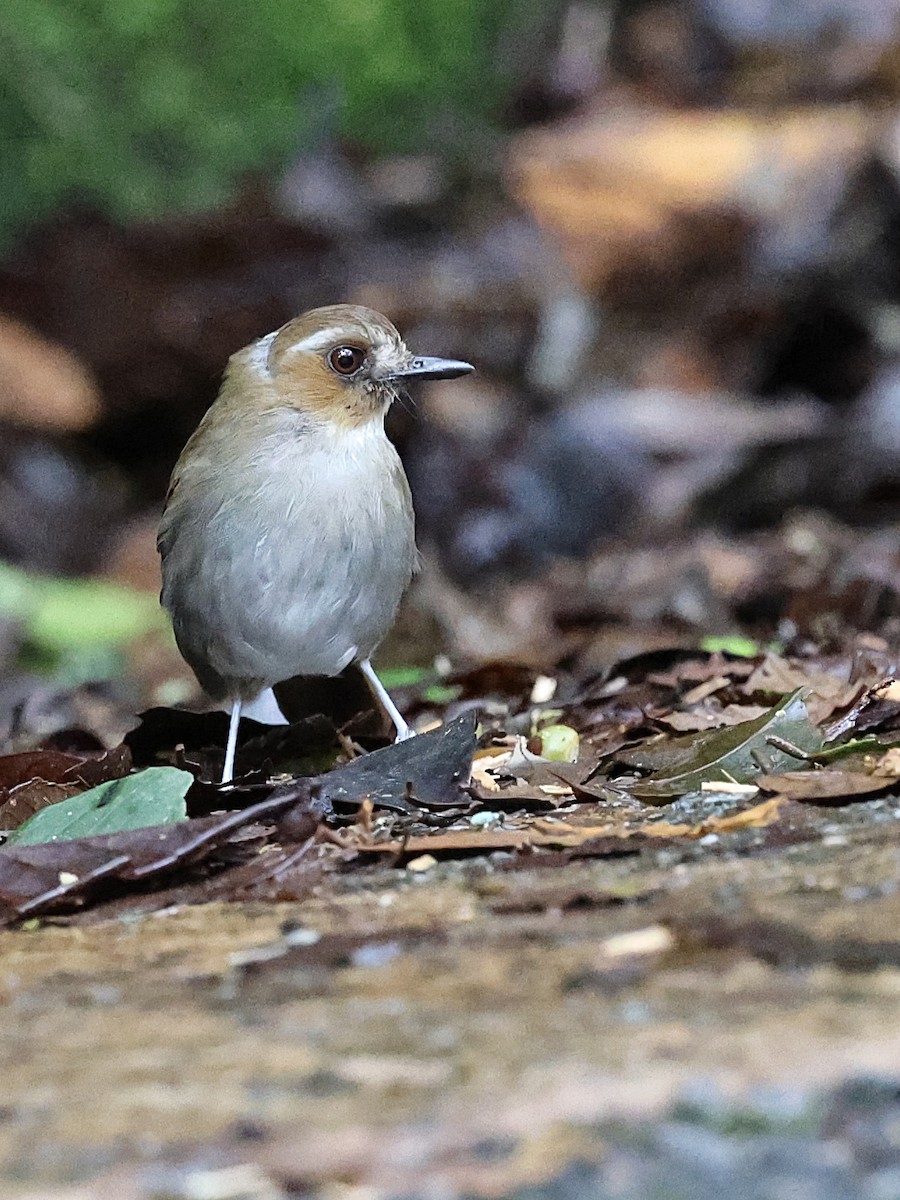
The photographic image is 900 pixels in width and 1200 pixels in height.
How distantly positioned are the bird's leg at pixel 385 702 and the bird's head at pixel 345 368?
32.7 inches

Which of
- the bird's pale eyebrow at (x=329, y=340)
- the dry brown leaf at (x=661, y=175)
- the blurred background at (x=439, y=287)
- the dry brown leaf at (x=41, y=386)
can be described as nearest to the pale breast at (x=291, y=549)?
the bird's pale eyebrow at (x=329, y=340)

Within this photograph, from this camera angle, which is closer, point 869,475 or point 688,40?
point 869,475

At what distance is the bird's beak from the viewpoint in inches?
214

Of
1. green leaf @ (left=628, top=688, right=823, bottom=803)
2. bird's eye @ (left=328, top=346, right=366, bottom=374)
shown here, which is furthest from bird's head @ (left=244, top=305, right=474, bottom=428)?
green leaf @ (left=628, top=688, right=823, bottom=803)

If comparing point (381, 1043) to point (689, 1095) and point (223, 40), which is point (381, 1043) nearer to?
point (689, 1095)

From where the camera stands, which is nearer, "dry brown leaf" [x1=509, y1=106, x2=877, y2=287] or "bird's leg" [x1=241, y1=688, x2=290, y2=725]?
"bird's leg" [x1=241, y1=688, x2=290, y2=725]

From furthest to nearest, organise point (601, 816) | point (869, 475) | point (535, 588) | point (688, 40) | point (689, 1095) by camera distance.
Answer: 1. point (688, 40)
2. point (869, 475)
3. point (535, 588)
4. point (601, 816)
5. point (689, 1095)

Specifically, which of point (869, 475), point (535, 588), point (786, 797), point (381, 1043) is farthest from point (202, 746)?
point (869, 475)

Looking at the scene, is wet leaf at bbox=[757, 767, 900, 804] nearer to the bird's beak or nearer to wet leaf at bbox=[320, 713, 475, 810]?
wet leaf at bbox=[320, 713, 475, 810]

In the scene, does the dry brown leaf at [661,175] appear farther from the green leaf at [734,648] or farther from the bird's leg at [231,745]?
the bird's leg at [231,745]

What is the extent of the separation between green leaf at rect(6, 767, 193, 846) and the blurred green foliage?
947 cm

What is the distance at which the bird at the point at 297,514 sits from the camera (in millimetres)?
5211

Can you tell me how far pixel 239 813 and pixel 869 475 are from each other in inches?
293

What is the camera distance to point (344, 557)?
5.23 metres
